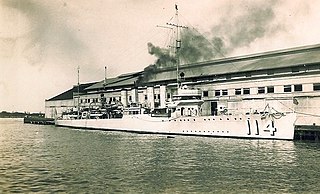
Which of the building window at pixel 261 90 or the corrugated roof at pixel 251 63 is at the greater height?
the corrugated roof at pixel 251 63

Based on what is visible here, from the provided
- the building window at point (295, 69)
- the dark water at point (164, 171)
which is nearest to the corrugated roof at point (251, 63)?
the building window at point (295, 69)

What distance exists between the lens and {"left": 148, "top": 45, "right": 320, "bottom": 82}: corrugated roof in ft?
126

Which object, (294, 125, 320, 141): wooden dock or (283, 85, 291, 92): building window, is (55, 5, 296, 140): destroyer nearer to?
(294, 125, 320, 141): wooden dock

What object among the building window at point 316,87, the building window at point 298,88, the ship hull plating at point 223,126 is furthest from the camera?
the building window at point 298,88

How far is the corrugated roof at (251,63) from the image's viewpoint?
38.5m

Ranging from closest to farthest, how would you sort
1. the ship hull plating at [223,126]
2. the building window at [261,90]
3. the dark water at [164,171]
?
the dark water at [164,171]
the ship hull plating at [223,126]
the building window at [261,90]

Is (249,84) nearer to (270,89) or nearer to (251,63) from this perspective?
(270,89)

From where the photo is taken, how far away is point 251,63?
146 ft

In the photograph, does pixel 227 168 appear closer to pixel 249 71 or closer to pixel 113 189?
pixel 113 189

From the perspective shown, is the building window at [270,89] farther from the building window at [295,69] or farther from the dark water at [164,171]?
the dark water at [164,171]

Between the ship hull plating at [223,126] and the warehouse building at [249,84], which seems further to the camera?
the warehouse building at [249,84]

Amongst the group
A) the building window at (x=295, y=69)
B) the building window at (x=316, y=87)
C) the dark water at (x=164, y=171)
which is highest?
the building window at (x=295, y=69)

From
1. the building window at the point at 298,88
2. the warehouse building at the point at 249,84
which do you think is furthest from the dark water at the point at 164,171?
the building window at the point at 298,88

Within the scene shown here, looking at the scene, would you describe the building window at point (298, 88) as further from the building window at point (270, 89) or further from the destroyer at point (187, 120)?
the destroyer at point (187, 120)
